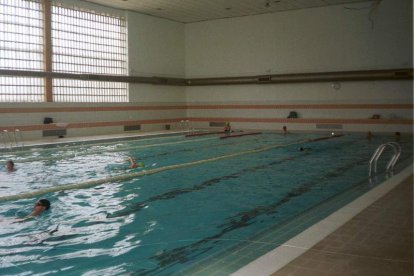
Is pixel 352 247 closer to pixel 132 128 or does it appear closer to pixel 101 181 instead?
pixel 101 181

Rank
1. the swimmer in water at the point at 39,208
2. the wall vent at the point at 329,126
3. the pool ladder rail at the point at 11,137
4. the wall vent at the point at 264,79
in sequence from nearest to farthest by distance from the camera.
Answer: the swimmer in water at the point at 39,208 < the pool ladder rail at the point at 11,137 < the wall vent at the point at 329,126 < the wall vent at the point at 264,79

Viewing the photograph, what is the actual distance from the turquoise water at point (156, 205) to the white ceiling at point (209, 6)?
8.11 meters

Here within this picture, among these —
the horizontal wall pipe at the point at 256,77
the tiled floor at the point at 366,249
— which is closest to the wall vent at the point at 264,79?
the horizontal wall pipe at the point at 256,77

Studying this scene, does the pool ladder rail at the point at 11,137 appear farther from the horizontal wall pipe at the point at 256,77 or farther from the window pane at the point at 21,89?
the horizontal wall pipe at the point at 256,77

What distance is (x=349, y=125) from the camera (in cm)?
1883

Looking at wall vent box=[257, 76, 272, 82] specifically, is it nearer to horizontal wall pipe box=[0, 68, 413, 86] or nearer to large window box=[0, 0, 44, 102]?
horizontal wall pipe box=[0, 68, 413, 86]

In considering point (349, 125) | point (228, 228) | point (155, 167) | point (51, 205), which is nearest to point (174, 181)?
point (155, 167)

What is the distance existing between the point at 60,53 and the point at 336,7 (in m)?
12.0

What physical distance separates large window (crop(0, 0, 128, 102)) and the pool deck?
13.0 metres

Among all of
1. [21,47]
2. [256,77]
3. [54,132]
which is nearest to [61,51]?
[21,47]

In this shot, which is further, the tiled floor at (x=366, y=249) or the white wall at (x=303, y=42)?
the white wall at (x=303, y=42)

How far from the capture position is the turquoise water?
4.20 meters

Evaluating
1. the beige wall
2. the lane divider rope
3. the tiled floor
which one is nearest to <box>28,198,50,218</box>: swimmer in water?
the lane divider rope

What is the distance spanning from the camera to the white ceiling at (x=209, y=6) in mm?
17594
